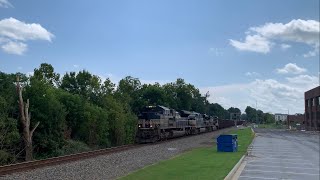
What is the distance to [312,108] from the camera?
349ft

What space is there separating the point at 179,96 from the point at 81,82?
6487cm

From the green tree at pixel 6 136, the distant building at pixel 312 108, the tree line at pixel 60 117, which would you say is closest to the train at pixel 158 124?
the tree line at pixel 60 117

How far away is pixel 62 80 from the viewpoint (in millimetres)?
48219

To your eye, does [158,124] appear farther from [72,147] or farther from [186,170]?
[186,170]

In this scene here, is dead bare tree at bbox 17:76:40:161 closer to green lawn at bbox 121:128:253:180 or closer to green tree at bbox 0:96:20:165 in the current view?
green tree at bbox 0:96:20:165

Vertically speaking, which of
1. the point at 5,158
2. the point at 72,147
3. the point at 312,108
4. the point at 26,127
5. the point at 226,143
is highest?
the point at 312,108

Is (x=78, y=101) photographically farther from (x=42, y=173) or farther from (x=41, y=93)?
(x=42, y=173)

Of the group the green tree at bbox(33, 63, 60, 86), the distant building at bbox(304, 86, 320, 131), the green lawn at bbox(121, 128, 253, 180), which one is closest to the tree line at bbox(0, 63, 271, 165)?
the green tree at bbox(33, 63, 60, 86)

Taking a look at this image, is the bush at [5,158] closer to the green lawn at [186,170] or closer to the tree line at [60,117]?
the tree line at [60,117]

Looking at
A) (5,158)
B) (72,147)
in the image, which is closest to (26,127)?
(5,158)

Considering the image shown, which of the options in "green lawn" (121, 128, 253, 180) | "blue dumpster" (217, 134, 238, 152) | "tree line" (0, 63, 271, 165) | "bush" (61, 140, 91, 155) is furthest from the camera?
"blue dumpster" (217, 134, 238, 152)

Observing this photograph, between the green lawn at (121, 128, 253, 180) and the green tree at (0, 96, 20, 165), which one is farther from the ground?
the green tree at (0, 96, 20, 165)

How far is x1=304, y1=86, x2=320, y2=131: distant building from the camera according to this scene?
9938 cm

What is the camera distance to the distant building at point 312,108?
3912 inches
